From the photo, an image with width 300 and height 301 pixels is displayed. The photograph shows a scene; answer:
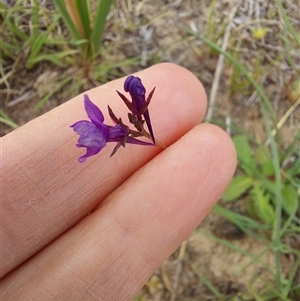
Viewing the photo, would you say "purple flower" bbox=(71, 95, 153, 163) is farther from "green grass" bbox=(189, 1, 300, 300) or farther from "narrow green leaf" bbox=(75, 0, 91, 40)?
"green grass" bbox=(189, 1, 300, 300)

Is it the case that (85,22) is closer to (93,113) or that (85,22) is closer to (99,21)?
(99,21)

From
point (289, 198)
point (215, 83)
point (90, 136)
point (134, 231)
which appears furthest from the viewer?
point (215, 83)

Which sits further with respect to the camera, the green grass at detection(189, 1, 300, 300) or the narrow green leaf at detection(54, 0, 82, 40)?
the green grass at detection(189, 1, 300, 300)

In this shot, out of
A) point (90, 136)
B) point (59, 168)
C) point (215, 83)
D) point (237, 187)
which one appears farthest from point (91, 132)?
point (215, 83)

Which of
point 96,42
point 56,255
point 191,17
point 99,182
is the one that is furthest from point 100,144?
point 191,17

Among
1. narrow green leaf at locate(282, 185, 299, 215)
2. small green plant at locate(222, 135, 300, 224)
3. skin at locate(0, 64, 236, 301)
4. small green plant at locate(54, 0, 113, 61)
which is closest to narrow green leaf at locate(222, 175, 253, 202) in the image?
small green plant at locate(222, 135, 300, 224)

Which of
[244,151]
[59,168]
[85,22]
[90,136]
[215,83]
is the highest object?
[90,136]
